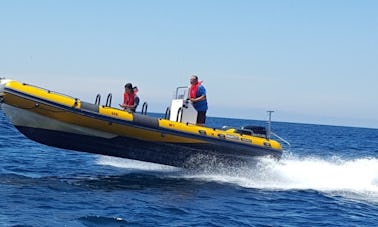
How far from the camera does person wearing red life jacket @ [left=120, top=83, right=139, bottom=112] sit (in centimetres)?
1138

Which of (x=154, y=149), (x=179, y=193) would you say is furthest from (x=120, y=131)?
(x=179, y=193)

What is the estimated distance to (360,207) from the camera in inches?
376

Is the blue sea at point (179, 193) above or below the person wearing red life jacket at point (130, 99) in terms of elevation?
below

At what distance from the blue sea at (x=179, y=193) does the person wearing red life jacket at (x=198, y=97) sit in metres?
1.28

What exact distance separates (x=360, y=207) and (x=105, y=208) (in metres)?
4.68

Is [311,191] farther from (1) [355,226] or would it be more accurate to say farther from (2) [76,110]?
(2) [76,110]

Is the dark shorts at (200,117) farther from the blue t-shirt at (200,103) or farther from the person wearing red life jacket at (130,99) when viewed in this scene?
the person wearing red life jacket at (130,99)

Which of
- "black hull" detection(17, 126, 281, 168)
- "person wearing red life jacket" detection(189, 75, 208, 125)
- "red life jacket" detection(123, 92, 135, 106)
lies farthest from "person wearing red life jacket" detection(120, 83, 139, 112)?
"person wearing red life jacket" detection(189, 75, 208, 125)

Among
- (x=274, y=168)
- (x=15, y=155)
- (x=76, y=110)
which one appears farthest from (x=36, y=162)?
(x=274, y=168)

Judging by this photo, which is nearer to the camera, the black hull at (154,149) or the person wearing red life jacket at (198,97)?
the black hull at (154,149)

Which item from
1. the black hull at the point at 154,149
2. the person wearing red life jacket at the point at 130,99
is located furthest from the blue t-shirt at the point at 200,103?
the person wearing red life jacket at the point at 130,99

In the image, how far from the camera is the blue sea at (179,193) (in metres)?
7.53

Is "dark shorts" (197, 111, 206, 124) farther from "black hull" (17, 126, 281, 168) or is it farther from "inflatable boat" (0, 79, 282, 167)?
"black hull" (17, 126, 281, 168)

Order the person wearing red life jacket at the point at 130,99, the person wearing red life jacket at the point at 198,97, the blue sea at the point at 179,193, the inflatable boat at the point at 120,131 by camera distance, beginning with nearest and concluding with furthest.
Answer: the blue sea at the point at 179,193
the inflatable boat at the point at 120,131
the person wearing red life jacket at the point at 130,99
the person wearing red life jacket at the point at 198,97
